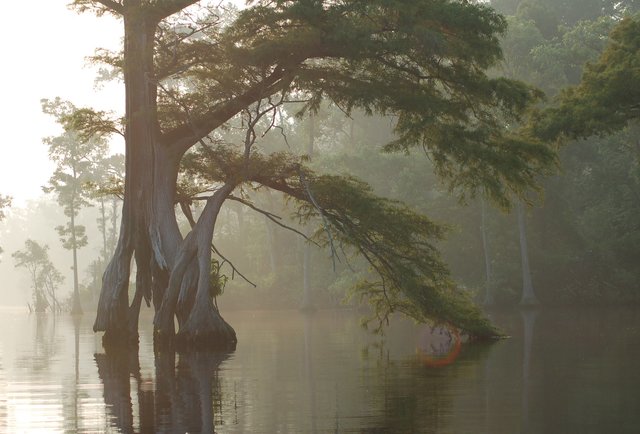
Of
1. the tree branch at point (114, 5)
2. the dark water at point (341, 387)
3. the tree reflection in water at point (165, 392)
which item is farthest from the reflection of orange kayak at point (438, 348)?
the tree branch at point (114, 5)

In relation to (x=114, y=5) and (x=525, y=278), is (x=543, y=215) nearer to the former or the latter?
(x=525, y=278)

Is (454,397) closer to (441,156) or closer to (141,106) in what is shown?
(441,156)

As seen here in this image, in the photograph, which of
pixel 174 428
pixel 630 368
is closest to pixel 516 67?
pixel 630 368

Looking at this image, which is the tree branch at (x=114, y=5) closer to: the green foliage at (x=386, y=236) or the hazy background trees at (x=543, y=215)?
the green foliage at (x=386, y=236)

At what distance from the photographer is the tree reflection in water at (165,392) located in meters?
12.8

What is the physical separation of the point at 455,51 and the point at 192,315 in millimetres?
9581

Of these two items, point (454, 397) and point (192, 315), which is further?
point (192, 315)

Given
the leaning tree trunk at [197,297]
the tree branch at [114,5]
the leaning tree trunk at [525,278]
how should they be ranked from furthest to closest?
1. the leaning tree trunk at [525,278]
2. the tree branch at [114,5]
3. the leaning tree trunk at [197,297]

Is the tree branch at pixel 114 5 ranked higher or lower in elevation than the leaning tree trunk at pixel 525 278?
higher

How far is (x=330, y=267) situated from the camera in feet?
223

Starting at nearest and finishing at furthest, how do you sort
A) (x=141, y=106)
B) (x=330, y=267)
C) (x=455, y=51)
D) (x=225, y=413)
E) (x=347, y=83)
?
(x=225, y=413)
(x=455, y=51)
(x=347, y=83)
(x=141, y=106)
(x=330, y=267)

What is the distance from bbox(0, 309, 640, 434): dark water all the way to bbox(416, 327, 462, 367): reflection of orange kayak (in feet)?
0.17

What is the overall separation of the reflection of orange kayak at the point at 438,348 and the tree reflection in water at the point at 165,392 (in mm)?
4810

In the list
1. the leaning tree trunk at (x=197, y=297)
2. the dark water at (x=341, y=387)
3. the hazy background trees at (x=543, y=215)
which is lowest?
the dark water at (x=341, y=387)
